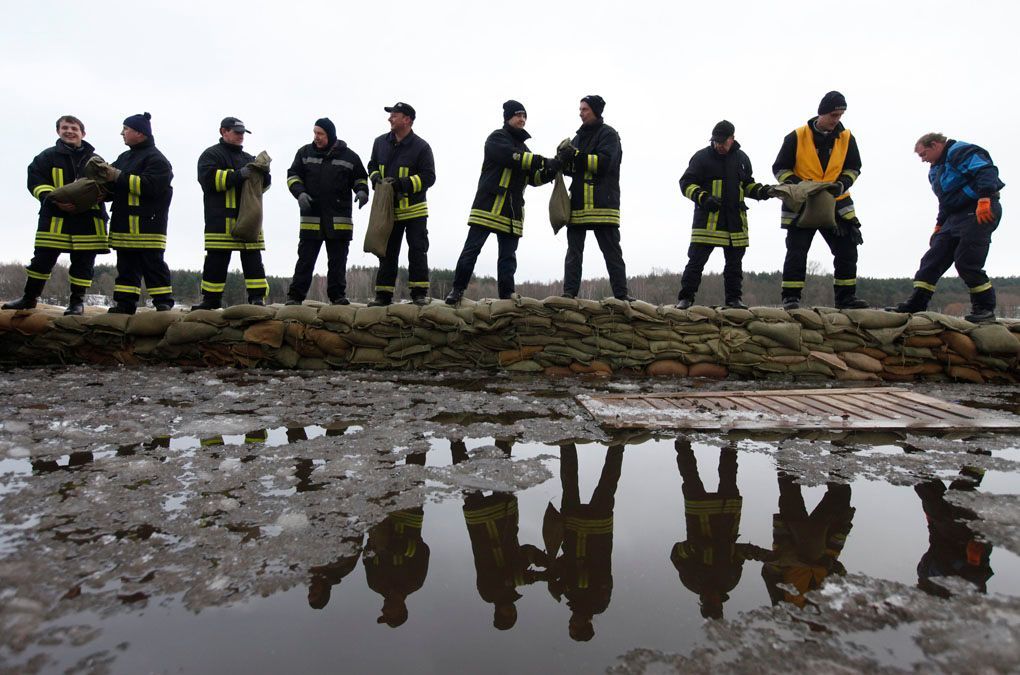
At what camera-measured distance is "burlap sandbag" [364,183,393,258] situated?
518cm

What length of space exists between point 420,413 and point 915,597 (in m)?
2.52

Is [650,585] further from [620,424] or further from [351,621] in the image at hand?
[620,424]

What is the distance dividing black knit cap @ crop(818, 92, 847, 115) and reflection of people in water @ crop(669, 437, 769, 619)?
4.40 m

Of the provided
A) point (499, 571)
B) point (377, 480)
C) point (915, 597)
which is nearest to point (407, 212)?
point (377, 480)

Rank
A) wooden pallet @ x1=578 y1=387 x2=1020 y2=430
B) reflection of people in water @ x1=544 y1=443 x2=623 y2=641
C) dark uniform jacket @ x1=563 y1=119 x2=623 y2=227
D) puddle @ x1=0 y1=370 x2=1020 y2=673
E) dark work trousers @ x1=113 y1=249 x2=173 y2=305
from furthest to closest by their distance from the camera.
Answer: dark work trousers @ x1=113 y1=249 x2=173 y2=305 → dark uniform jacket @ x1=563 y1=119 x2=623 y2=227 → wooden pallet @ x1=578 y1=387 x2=1020 y2=430 → reflection of people in water @ x1=544 y1=443 x2=623 y2=641 → puddle @ x1=0 y1=370 x2=1020 y2=673

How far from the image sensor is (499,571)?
59.8 inches

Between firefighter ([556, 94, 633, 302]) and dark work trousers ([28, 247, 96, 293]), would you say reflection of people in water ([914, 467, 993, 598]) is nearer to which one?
firefighter ([556, 94, 633, 302])

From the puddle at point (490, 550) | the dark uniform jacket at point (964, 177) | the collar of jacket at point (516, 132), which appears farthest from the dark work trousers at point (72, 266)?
the dark uniform jacket at point (964, 177)

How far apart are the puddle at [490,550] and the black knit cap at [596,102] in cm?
372

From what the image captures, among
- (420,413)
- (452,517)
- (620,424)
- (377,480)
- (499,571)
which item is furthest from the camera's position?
(420,413)

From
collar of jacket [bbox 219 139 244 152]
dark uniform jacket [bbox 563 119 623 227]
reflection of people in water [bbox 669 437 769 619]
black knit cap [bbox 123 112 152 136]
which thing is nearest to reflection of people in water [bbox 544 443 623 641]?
reflection of people in water [bbox 669 437 769 619]

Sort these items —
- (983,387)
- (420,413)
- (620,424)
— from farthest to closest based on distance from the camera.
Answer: (983,387), (420,413), (620,424)

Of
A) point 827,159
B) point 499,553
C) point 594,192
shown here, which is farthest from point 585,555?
point 827,159

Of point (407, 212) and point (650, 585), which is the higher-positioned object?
point (407, 212)
